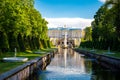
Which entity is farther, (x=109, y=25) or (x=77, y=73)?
(x=109, y=25)

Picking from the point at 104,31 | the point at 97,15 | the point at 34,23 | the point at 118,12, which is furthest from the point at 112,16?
the point at 97,15

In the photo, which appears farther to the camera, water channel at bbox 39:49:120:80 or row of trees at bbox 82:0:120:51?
row of trees at bbox 82:0:120:51

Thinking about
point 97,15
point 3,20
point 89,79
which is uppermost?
point 97,15

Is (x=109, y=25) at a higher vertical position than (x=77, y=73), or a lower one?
higher

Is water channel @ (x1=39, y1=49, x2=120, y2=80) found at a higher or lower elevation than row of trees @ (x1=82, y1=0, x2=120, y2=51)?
lower

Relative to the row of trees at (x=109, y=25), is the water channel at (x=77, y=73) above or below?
below

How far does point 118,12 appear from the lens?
4581 cm

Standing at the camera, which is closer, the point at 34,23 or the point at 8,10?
the point at 8,10

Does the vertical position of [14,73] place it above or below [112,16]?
below

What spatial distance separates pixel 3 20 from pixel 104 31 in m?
41.7

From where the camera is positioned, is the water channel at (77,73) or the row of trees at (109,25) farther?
the row of trees at (109,25)

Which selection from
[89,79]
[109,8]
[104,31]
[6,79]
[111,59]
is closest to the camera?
[6,79]

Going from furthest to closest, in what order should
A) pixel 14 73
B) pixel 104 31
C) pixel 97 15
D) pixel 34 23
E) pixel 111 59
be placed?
1. pixel 97 15
2. pixel 104 31
3. pixel 34 23
4. pixel 111 59
5. pixel 14 73

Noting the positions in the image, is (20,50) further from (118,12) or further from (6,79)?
(6,79)
